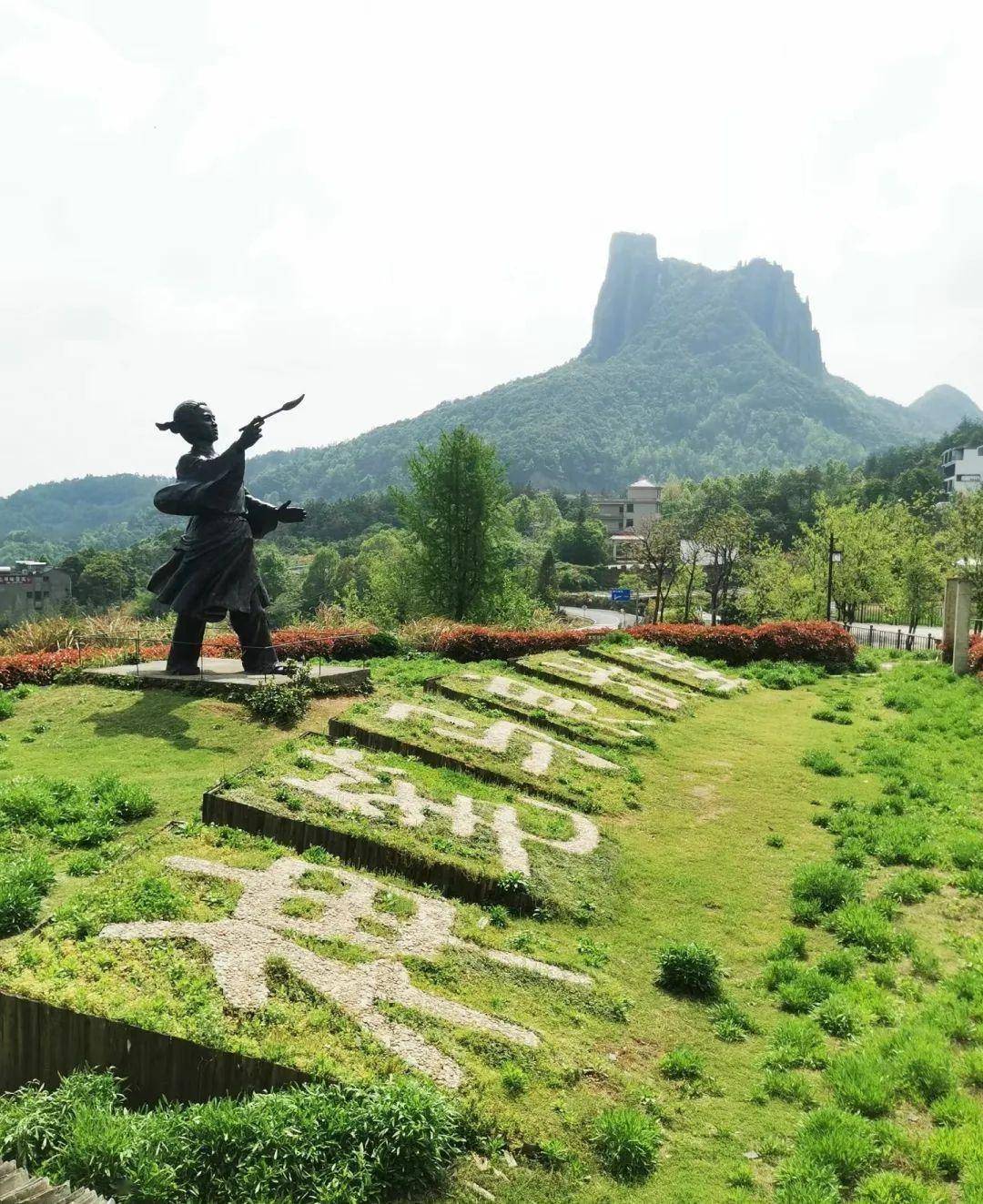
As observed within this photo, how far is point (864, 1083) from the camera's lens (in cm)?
489

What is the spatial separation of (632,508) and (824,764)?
9519 cm

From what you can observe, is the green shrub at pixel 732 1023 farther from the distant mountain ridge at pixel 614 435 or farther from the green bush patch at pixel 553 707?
the distant mountain ridge at pixel 614 435

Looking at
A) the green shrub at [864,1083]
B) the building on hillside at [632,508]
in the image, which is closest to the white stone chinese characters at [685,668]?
the green shrub at [864,1083]

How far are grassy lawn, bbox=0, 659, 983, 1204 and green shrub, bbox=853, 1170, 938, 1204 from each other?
0.04ft

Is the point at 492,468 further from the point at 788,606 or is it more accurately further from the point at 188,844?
the point at 188,844

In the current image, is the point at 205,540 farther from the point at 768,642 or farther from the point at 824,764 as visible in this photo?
the point at 768,642

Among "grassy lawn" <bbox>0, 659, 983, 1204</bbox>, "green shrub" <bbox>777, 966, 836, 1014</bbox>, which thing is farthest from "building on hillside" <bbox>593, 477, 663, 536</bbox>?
"green shrub" <bbox>777, 966, 836, 1014</bbox>

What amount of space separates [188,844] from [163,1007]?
7.45 ft

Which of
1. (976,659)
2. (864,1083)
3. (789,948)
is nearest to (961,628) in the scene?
(976,659)

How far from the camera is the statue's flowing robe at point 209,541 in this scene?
42.7 ft

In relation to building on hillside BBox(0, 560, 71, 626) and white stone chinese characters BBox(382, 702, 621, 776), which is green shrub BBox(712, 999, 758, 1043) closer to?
white stone chinese characters BBox(382, 702, 621, 776)

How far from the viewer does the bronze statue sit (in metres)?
13.0

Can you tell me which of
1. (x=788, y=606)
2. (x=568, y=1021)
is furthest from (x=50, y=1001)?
(x=788, y=606)

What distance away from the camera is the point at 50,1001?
449 cm
